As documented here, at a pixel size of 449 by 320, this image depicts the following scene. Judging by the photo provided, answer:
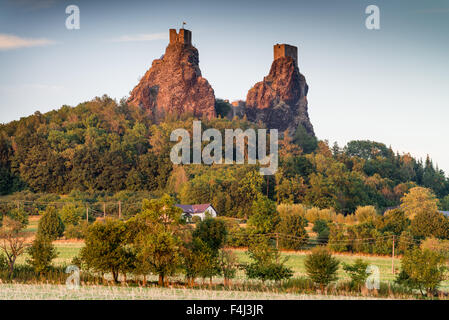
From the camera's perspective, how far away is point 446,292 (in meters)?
22.5

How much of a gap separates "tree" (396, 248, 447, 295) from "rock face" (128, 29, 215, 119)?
58075 millimetres

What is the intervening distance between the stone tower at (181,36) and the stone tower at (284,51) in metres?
14.8

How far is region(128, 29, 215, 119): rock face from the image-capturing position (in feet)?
261

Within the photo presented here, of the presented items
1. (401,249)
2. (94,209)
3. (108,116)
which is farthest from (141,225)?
(108,116)

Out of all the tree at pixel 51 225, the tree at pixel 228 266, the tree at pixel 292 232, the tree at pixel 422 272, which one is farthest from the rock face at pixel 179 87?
the tree at pixel 422 272

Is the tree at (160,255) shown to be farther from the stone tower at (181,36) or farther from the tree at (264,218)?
the stone tower at (181,36)

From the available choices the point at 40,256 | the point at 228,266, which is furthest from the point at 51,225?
the point at 228,266

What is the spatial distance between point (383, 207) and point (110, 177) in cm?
3232

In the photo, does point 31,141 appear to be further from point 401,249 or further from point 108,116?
point 401,249

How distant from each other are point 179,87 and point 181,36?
711 centimetres

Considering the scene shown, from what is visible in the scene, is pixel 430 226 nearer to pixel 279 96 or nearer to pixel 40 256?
pixel 40 256

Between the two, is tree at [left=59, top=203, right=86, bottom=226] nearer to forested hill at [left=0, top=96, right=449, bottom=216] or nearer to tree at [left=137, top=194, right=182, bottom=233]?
forested hill at [left=0, top=96, right=449, bottom=216]

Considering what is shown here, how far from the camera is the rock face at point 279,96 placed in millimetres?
87500

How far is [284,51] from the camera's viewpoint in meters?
87.2
